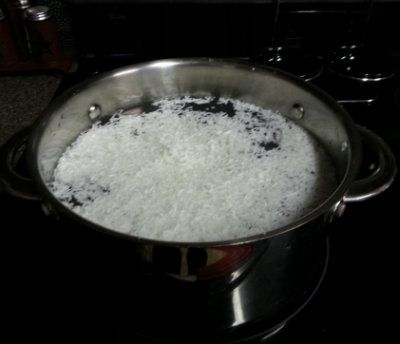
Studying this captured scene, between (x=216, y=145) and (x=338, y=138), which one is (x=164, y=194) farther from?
(x=338, y=138)

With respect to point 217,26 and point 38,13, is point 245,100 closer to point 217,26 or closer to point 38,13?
point 217,26

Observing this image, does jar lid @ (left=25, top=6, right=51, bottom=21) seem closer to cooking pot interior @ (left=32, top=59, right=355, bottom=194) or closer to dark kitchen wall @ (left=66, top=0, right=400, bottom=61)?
dark kitchen wall @ (left=66, top=0, right=400, bottom=61)

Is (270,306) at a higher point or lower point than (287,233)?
lower

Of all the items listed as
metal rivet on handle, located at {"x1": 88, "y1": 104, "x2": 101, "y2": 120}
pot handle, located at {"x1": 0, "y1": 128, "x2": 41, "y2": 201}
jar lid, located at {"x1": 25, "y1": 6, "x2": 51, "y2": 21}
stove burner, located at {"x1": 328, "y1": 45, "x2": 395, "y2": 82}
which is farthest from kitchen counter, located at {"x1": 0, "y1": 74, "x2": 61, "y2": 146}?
stove burner, located at {"x1": 328, "y1": 45, "x2": 395, "y2": 82}

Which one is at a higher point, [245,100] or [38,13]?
[38,13]

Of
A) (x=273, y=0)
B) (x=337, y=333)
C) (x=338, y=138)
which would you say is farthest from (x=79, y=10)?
(x=337, y=333)

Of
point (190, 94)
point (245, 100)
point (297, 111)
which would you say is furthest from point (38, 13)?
point (297, 111)
